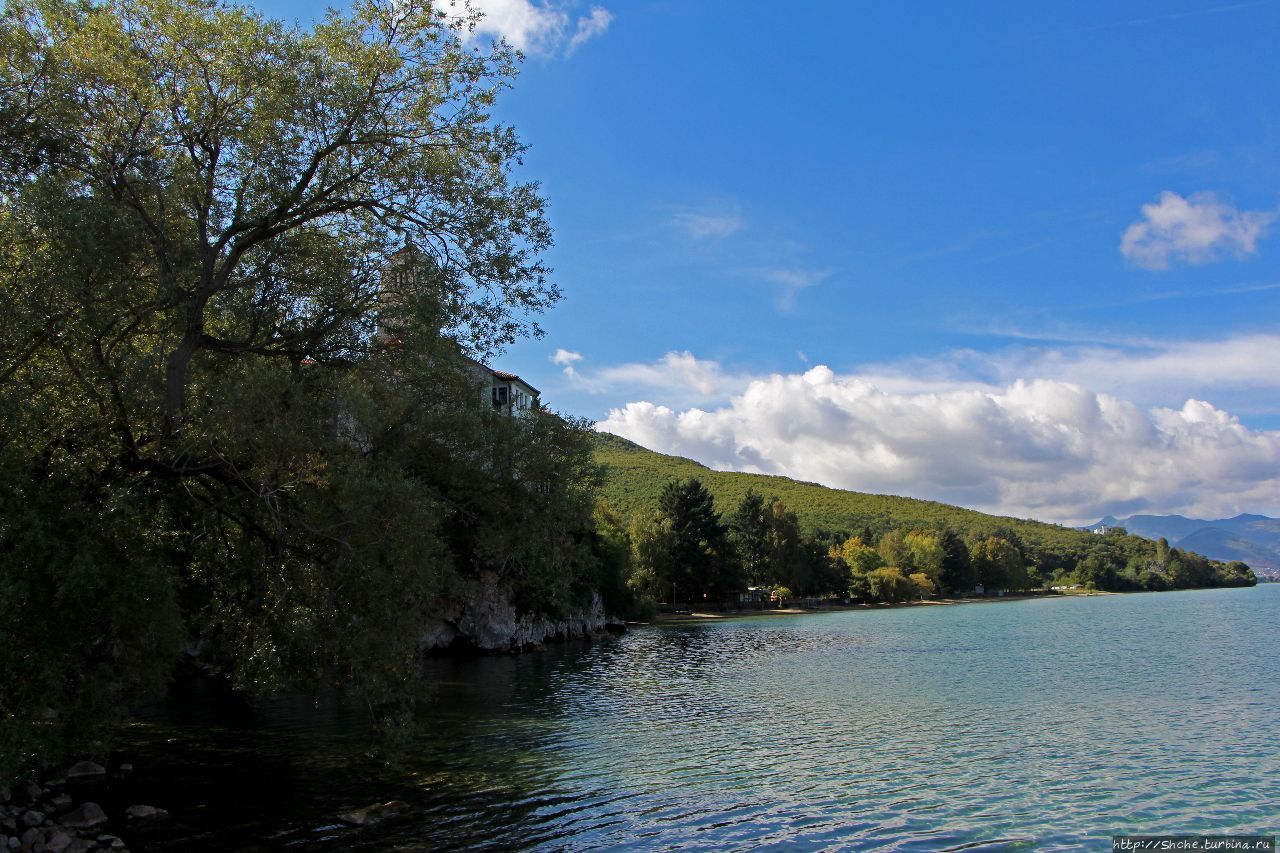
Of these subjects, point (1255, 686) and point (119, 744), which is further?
point (1255, 686)

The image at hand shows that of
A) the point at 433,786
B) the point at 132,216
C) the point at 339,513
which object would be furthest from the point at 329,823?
the point at 132,216

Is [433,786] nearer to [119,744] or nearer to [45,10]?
[119,744]

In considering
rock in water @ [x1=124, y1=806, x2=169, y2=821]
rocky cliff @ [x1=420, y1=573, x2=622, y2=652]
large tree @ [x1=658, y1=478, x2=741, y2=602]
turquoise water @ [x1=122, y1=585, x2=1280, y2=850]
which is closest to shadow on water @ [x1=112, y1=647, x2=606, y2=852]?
turquoise water @ [x1=122, y1=585, x2=1280, y2=850]

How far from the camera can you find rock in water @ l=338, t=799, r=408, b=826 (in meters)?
16.1

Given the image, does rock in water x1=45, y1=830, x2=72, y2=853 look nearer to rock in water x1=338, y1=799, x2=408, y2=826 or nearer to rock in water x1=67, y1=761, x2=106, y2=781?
rock in water x1=338, y1=799, x2=408, y2=826

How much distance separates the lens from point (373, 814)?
648 inches

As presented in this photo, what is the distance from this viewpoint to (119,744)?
2303 centimetres

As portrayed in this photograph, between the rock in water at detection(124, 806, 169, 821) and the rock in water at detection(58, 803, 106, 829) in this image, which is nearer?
the rock in water at detection(58, 803, 106, 829)

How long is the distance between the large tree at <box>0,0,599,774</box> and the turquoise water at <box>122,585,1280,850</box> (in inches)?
126

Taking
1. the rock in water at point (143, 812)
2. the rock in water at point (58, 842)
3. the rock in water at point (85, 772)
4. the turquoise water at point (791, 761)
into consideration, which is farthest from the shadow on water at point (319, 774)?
the rock in water at point (58, 842)

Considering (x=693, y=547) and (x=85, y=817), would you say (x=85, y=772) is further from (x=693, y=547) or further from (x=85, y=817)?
(x=693, y=547)

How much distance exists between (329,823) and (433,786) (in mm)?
3295

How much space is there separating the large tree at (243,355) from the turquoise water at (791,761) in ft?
10.5

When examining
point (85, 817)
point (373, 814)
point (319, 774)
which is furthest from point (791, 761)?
point (85, 817)
